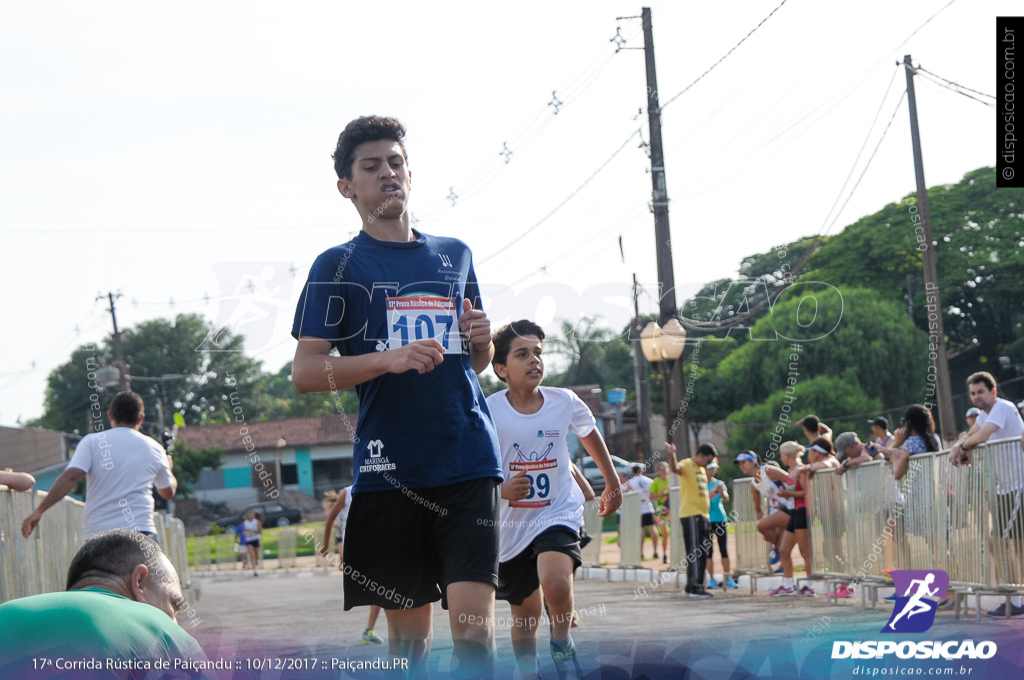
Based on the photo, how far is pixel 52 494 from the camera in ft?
25.2

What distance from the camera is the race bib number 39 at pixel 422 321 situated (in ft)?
Result: 12.1

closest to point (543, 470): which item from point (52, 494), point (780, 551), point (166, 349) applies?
point (52, 494)

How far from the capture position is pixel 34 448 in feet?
195

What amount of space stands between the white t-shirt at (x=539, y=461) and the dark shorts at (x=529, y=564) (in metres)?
0.03

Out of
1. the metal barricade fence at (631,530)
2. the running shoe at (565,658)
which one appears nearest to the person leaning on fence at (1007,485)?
the running shoe at (565,658)

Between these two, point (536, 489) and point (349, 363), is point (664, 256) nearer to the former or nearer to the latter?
point (536, 489)

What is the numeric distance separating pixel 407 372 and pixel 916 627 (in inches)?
183

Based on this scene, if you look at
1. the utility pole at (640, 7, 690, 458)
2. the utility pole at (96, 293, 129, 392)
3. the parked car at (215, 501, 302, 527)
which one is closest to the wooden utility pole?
the utility pole at (96, 293, 129, 392)

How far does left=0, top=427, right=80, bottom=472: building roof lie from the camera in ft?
191

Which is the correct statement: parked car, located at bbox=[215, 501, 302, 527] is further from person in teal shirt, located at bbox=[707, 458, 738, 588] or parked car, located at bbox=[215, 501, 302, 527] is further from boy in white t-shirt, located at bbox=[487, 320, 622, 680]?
boy in white t-shirt, located at bbox=[487, 320, 622, 680]

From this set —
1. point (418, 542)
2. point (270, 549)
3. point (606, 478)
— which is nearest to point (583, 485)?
point (606, 478)

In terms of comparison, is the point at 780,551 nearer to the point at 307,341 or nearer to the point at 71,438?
the point at 307,341

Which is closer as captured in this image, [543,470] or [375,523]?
[375,523]

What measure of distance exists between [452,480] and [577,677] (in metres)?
2.05
